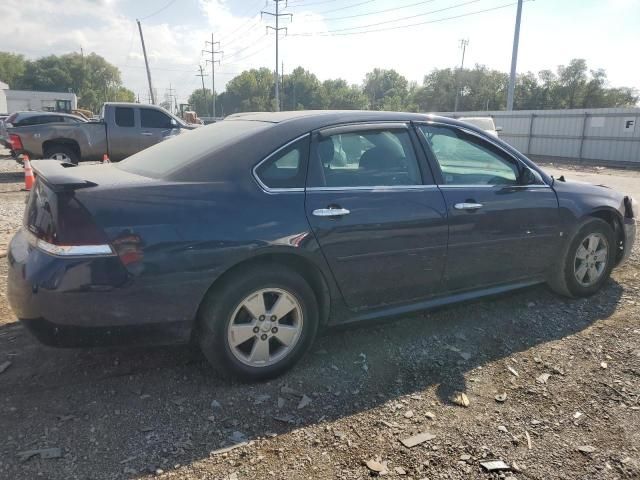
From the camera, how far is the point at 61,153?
12.1 meters

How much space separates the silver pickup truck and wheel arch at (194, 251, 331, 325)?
10069mm

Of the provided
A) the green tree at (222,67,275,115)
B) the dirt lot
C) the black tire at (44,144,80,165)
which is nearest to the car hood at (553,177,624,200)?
the dirt lot

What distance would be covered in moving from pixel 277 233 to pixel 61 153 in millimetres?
11295

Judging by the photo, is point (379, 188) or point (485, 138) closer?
point (379, 188)

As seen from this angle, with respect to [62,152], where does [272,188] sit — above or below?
above

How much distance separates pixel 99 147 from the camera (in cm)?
1237

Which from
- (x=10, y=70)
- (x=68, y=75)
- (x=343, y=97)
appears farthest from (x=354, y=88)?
(x=10, y=70)

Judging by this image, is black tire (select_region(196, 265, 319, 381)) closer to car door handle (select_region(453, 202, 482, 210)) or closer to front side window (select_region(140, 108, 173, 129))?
car door handle (select_region(453, 202, 482, 210))

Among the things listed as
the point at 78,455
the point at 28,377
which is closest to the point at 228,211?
the point at 78,455

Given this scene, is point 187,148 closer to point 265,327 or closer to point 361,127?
point 361,127

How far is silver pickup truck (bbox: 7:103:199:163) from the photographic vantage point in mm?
11930

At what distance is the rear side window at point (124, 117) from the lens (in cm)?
1263

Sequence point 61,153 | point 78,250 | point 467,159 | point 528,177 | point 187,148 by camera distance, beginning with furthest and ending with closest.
Answer: point 61,153, point 528,177, point 467,159, point 187,148, point 78,250

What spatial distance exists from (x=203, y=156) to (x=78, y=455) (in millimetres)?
1690
